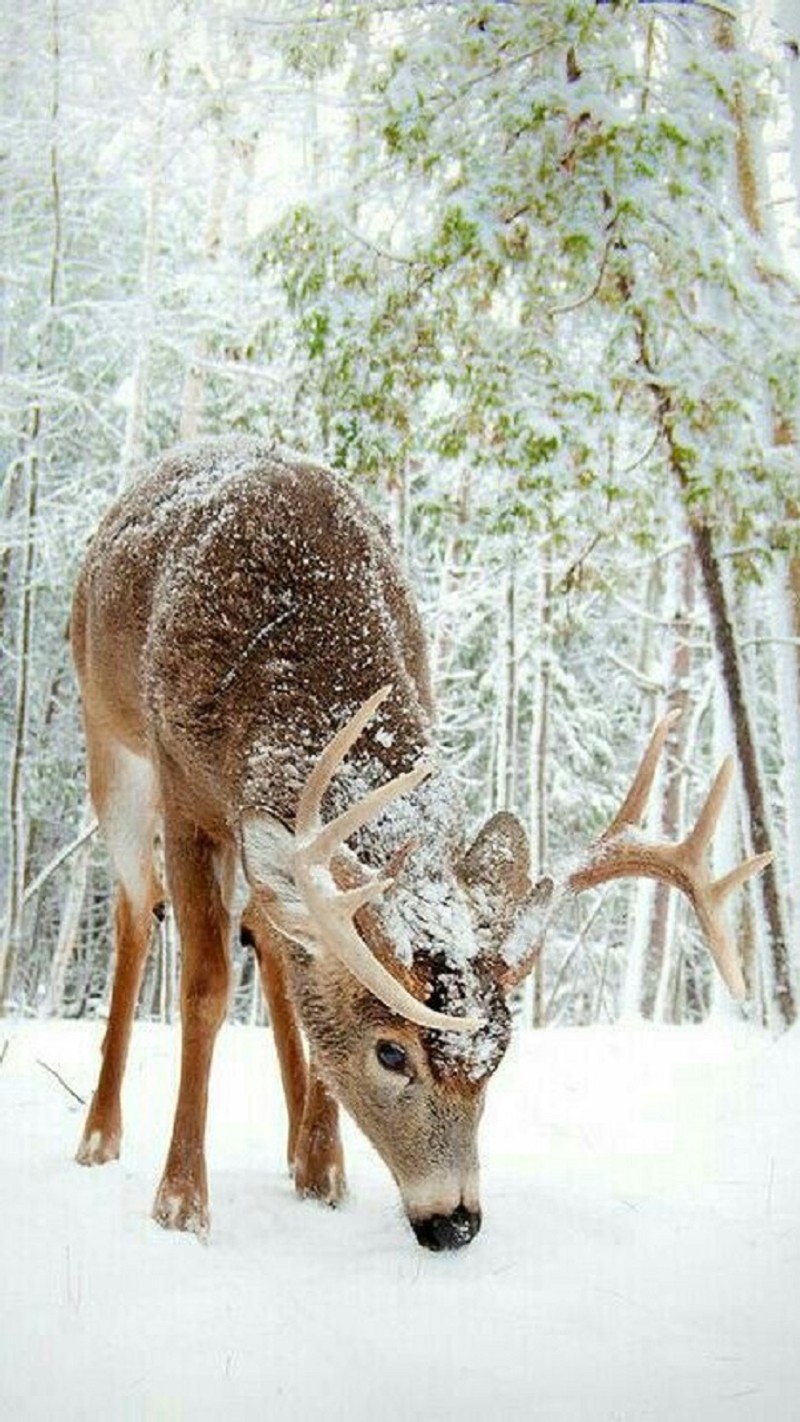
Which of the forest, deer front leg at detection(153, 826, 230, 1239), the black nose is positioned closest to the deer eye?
the black nose

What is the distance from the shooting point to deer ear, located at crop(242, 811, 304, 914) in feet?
10.9

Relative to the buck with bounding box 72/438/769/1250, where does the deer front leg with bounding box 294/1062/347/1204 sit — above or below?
below

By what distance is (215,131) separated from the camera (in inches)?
379

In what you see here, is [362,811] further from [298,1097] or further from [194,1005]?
[298,1097]

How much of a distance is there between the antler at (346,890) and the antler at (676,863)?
0.81 meters

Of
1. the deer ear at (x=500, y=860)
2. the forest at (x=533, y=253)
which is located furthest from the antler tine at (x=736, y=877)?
the forest at (x=533, y=253)

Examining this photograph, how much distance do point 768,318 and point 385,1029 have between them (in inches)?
184

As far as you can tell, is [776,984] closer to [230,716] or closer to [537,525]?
[537,525]

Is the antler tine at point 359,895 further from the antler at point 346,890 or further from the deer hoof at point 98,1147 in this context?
the deer hoof at point 98,1147

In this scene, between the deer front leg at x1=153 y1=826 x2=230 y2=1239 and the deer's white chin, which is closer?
the deer's white chin

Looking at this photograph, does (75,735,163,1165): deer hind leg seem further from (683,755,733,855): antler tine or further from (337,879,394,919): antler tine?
(683,755,733,855): antler tine

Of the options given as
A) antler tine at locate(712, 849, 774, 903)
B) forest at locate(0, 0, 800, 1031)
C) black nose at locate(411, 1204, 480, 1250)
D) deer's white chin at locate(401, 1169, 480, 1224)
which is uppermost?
forest at locate(0, 0, 800, 1031)

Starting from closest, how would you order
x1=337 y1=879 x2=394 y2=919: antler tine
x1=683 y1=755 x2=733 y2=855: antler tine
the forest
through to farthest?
1. x1=337 y1=879 x2=394 y2=919: antler tine
2. x1=683 y1=755 x2=733 y2=855: antler tine
3. the forest

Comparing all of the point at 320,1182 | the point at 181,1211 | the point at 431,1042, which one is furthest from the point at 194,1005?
the point at 431,1042
